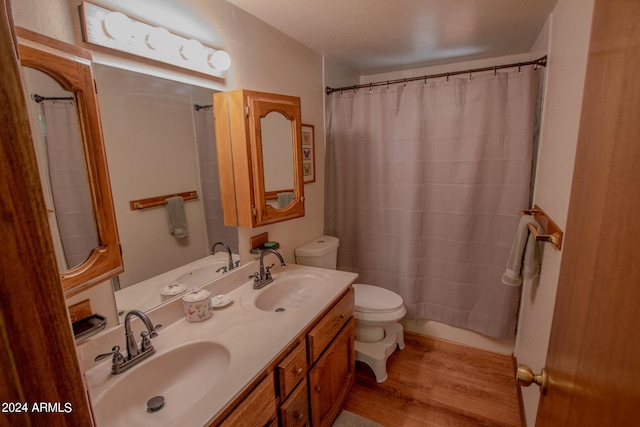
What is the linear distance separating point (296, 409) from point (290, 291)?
2.10 feet

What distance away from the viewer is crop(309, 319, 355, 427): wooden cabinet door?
139 centimetres

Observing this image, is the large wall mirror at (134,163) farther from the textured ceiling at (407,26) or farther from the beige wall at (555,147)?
the beige wall at (555,147)

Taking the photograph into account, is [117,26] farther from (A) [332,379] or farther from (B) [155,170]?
(A) [332,379]

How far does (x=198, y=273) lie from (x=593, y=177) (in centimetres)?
146

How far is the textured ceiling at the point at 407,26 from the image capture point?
1.53m

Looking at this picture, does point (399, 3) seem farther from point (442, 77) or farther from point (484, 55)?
point (484, 55)

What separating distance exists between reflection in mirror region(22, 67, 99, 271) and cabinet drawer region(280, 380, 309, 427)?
0.89m

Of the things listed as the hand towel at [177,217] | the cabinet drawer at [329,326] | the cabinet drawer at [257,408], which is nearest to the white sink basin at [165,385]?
the cabinet drawer at [257,408]

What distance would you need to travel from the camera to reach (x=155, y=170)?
1250mm

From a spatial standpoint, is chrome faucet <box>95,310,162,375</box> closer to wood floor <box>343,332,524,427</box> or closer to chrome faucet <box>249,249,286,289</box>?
chrome faucet <box>249,249,286,289</box>

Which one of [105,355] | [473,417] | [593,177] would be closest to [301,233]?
[105,355]

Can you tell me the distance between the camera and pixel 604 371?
0.40 metres

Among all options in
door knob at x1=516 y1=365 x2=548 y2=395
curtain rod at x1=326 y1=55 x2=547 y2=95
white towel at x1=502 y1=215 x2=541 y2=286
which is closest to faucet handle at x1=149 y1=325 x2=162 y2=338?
door knob at x1=516 y1=365 x2=548 y2=395

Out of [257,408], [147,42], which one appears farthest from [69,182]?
[257,408]
